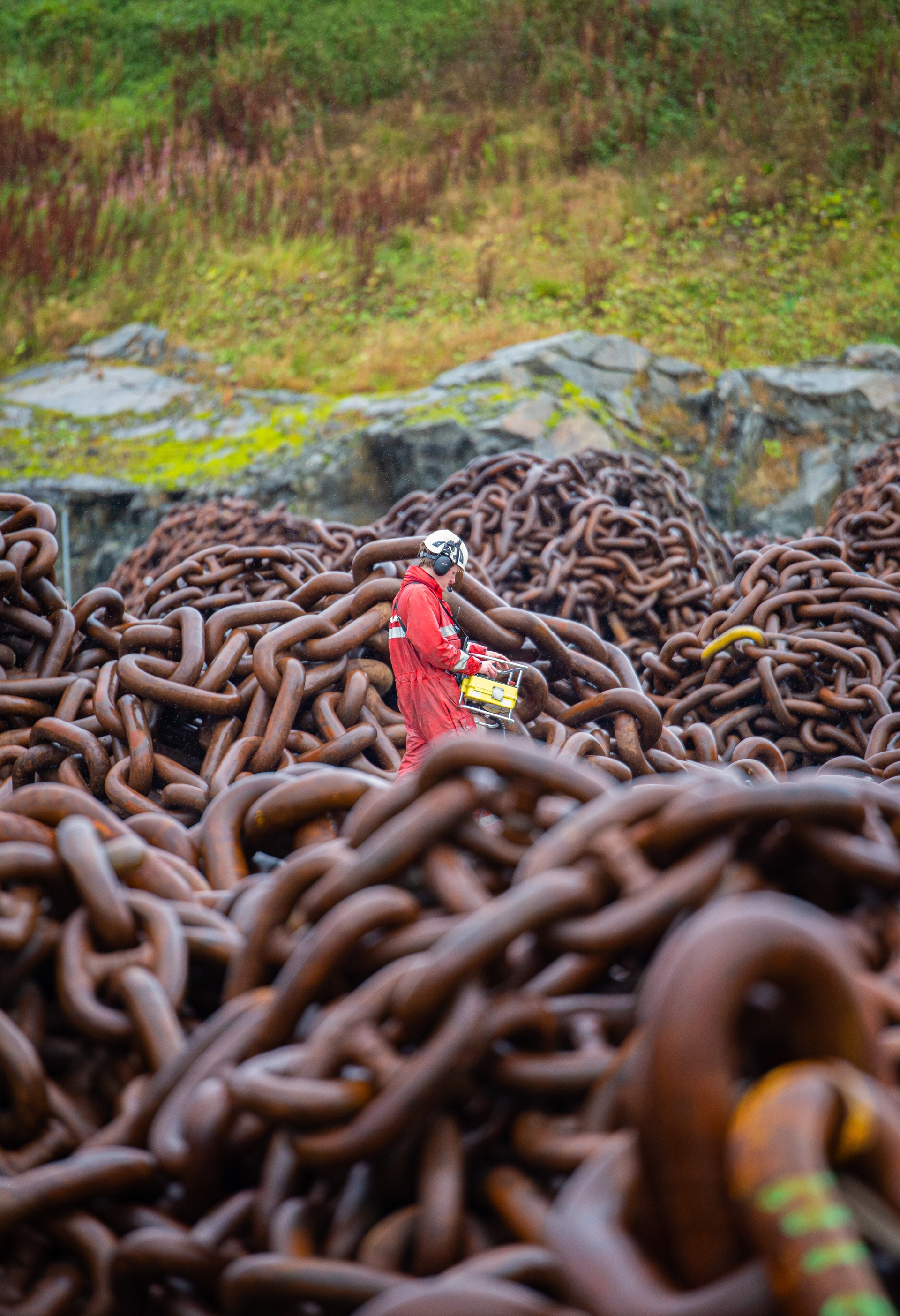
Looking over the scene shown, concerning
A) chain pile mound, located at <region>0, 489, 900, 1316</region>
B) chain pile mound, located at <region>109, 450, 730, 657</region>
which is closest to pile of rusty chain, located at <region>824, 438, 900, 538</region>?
chain pile mound, located at <region>109, 450, 730, 657</region>

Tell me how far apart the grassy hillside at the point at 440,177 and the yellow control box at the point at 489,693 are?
7209 millimetres

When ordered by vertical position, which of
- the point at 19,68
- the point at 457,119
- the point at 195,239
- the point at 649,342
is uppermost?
the point at 19,68

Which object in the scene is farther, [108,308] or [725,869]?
[108,308]

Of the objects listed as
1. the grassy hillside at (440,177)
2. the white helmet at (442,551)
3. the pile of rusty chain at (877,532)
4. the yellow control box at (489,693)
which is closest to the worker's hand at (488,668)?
the yellow control box at (489,693)

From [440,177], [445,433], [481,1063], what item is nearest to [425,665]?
[481,1063]

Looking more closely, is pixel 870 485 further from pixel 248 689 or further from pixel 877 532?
pixel 248 689

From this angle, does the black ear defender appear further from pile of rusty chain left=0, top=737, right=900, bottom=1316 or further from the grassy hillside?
the grassy hillside

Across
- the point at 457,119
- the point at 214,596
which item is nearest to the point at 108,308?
the point at 457,119

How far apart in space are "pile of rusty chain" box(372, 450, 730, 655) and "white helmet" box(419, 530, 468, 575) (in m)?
0.43

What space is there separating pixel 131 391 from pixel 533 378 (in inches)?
143

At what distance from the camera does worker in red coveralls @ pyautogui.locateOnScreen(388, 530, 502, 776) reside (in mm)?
1993

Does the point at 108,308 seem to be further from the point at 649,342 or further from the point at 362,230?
the point at 649,342

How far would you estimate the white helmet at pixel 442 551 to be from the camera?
2031 millimetres

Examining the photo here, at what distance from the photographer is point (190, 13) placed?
1291 centimetres
